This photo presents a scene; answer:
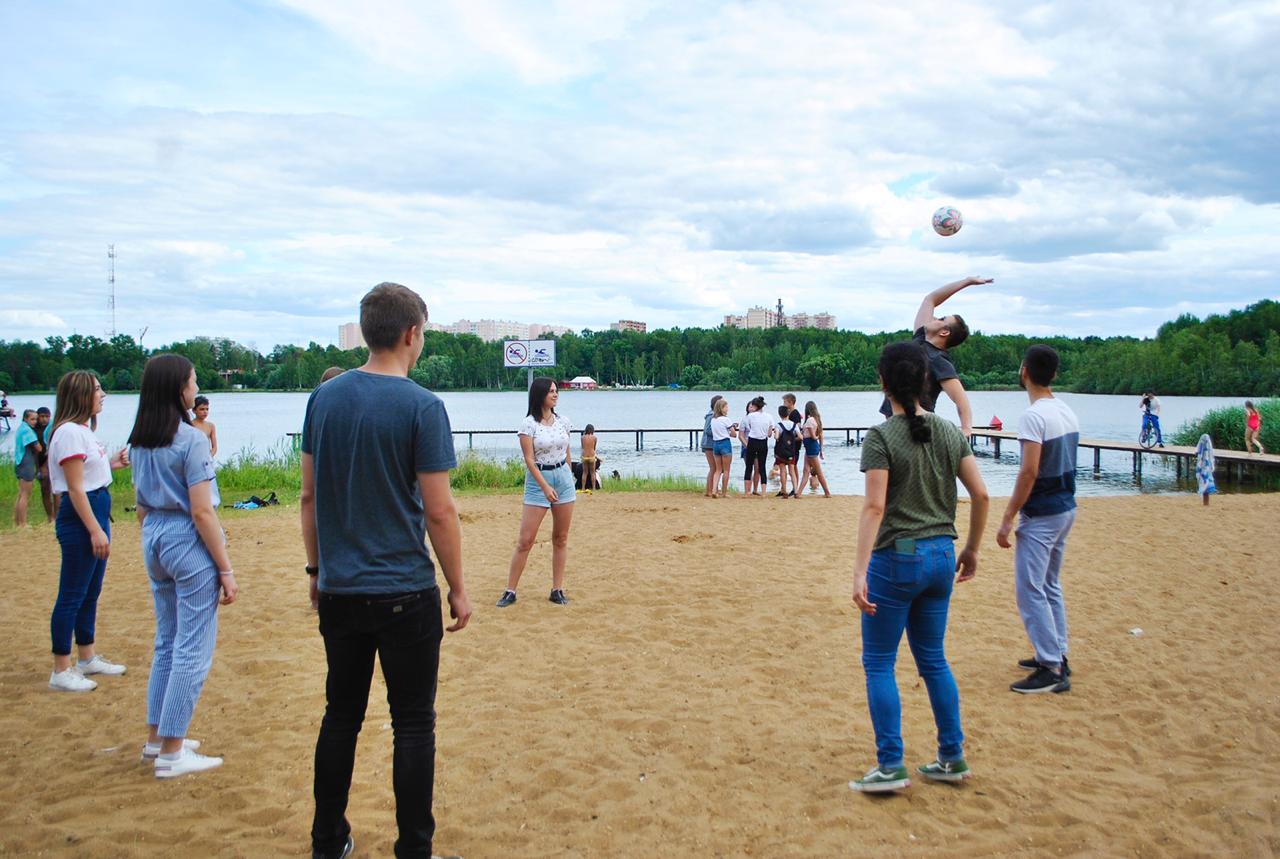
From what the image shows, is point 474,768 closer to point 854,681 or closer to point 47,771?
point 47,771

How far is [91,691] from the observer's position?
5.25 meters

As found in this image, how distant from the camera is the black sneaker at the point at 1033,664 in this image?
17.4 feet

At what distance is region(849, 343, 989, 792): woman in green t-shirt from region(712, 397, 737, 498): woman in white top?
44.2ft

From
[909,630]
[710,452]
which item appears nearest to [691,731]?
[909,630]

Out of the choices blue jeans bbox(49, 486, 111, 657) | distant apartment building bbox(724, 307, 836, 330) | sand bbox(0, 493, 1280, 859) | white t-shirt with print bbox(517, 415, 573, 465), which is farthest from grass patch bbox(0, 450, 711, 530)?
distant apartment building bbox(724, 307, 836, 330)

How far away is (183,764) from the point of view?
400 centimetres

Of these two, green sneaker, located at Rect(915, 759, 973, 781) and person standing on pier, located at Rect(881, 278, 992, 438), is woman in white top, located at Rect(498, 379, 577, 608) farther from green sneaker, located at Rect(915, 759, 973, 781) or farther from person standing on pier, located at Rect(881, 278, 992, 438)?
green sneaker, located at Rect(915, 759, 973, 781)

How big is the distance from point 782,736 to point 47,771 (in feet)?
11.9

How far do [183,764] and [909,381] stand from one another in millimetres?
3745

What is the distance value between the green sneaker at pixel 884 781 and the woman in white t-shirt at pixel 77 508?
4.16 meters

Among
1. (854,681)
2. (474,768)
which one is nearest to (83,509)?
(474,768)

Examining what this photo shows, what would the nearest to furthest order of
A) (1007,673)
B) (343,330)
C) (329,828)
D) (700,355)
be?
1. (329,828)
2. (1007,673)
3. (700,355)
4. (343,330)

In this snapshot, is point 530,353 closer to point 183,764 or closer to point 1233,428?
point 183,764

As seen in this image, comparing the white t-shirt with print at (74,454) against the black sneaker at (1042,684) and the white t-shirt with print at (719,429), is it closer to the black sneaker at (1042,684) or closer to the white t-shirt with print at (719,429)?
the black sneaker at (1042,684)
